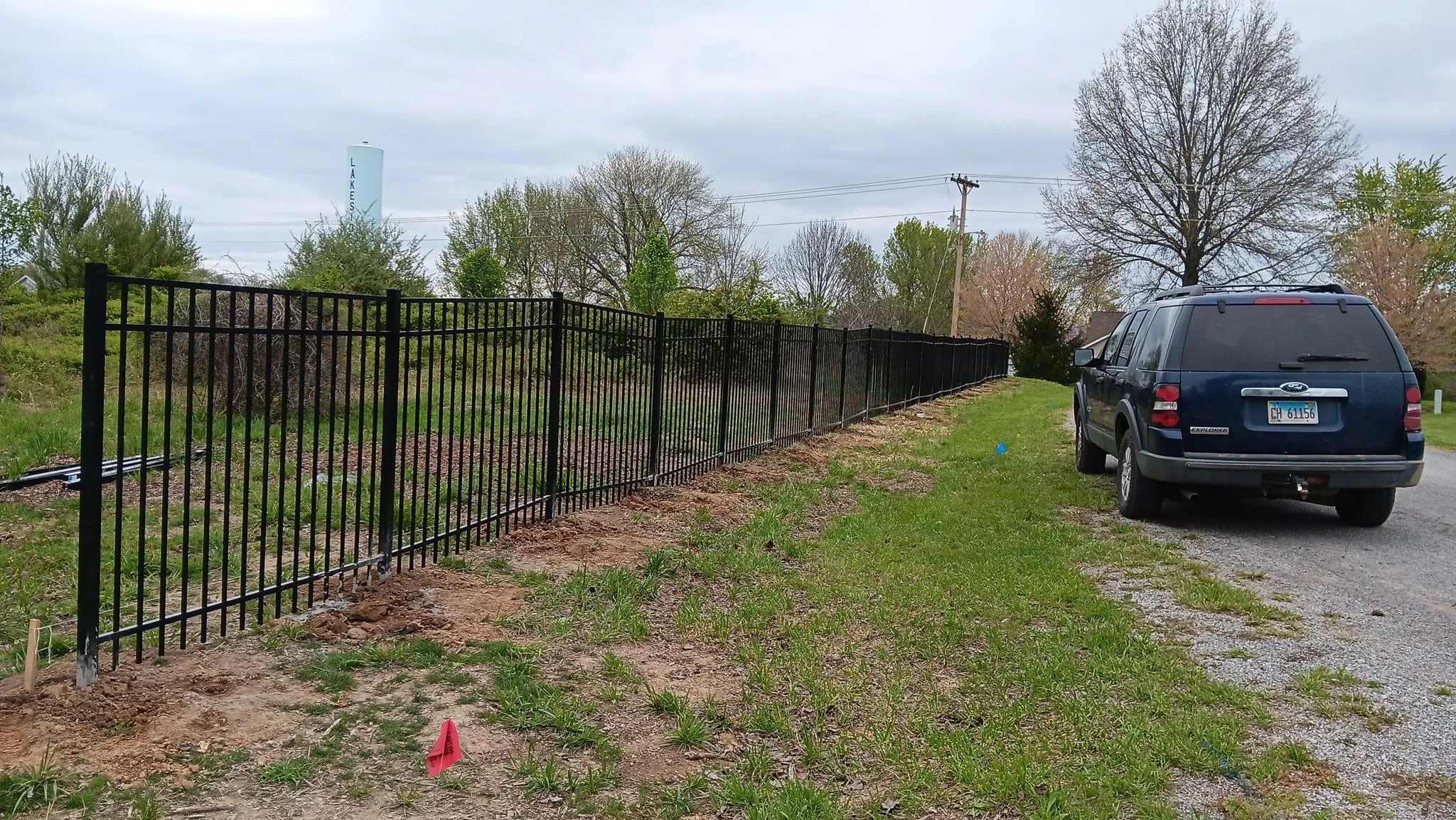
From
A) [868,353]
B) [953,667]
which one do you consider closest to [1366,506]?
[953,667]

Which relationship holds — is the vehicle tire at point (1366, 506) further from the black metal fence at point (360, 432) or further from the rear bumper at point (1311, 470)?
the black metal fence at point (360, 432)

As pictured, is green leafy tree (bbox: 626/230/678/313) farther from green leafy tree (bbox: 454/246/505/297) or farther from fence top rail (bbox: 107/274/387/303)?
fence top rail (bbox: 107/274/387/303)

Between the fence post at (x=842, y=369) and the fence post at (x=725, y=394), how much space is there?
14.9 ft

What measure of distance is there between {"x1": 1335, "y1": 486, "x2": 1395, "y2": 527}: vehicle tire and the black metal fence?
5596mm

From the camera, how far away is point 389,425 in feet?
17.1

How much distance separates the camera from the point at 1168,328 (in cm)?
754

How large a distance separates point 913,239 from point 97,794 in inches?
2375

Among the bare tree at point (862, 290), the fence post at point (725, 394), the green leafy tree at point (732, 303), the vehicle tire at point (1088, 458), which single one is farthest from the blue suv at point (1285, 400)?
the bare tree at point (862, 290)

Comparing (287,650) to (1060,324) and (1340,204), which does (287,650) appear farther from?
(1340,204)

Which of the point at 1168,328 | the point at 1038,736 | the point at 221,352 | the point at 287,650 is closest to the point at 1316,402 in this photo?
the point at 1168,328

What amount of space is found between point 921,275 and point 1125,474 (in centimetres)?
5294

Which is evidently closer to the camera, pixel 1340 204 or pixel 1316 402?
pixel 1316 402

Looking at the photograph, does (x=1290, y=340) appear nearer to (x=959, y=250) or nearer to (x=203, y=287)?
(x=203, y=287)

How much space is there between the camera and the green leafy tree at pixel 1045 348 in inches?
1588
